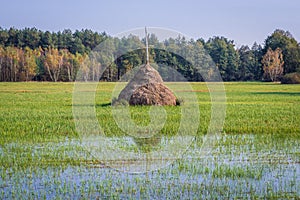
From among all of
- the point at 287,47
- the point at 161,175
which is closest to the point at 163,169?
the point at 161,175

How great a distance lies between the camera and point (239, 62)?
6612 cm

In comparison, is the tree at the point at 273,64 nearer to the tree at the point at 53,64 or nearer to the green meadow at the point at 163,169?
the tree at the point at 53,64

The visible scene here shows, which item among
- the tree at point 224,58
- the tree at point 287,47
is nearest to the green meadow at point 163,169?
the tree at point 287,47

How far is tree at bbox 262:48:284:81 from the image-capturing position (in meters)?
58.1

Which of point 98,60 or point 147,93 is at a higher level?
point 98,60

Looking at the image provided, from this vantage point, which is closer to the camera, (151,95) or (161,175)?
(161,175)

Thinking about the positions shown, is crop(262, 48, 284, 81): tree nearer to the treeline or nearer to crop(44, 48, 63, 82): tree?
the treeline

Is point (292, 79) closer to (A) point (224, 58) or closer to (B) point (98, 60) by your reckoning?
(B) point (98, 60)

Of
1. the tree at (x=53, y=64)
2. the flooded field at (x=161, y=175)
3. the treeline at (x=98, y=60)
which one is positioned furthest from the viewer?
the tree at (x=53, y=64)

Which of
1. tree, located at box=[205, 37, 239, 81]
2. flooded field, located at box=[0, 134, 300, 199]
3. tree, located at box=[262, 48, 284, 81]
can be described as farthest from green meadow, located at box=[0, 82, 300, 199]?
tree, located at box=[205, 37, 239, 81]

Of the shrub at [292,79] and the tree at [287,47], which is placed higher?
the tree at [287,47]

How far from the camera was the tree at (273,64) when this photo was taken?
58.1m

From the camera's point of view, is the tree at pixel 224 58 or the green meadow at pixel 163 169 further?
the tree at pixel 224 58

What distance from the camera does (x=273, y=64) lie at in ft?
190
